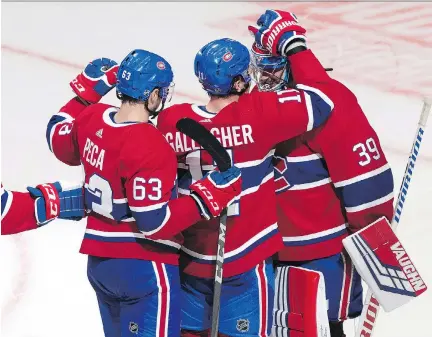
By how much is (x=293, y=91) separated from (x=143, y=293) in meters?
0.68

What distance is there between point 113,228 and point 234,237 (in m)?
0.34

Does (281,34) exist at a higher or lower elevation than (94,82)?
higher

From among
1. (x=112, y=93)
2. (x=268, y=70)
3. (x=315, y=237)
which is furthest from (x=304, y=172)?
(x=112, y=93)

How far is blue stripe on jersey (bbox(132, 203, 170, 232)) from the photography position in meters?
2.47

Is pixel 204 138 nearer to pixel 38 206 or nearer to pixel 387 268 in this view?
pixel 38 206

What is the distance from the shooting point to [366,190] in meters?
2.76

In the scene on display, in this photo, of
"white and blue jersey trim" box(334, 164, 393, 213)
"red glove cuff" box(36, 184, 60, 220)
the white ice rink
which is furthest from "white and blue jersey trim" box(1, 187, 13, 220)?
the white ice rink

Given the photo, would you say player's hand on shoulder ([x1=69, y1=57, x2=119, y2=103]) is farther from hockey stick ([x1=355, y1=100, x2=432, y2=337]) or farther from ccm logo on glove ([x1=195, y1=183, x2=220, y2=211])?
hockey stick ([x1=355, y1=100, x2=432, y2=337])

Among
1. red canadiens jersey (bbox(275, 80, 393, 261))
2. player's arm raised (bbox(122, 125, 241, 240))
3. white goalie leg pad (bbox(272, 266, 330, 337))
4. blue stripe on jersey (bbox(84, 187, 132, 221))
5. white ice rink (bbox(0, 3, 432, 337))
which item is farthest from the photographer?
white ice rink (bbox(0, 3, 432, 337))

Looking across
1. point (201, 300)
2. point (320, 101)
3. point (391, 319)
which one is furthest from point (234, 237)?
point (391, 319)

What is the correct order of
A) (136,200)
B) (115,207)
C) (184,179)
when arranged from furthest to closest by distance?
(184,179) < (115,207) < (136,200)

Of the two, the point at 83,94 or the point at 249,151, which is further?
the point at 83,94

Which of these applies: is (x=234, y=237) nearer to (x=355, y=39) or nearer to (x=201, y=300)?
(x=201, y=300)

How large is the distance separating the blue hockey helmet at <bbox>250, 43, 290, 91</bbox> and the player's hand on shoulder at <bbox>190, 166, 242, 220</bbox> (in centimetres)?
40
